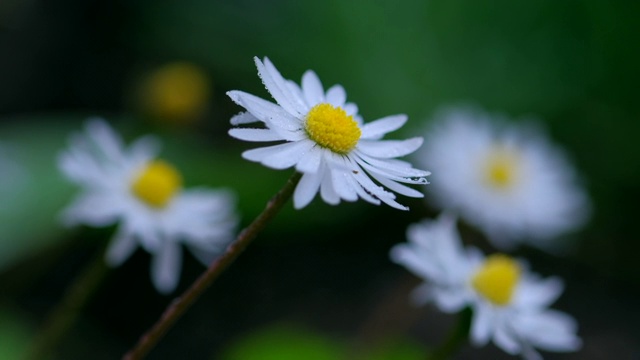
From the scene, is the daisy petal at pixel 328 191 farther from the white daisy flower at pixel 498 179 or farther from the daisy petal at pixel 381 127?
the white daisy flower at pixel 498 179

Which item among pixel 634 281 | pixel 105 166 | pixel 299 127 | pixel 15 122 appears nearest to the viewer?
pixel 299 127

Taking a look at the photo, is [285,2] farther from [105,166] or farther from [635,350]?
[105,166]

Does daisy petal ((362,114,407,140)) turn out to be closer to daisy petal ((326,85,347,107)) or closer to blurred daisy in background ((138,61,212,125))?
daisy petal ((326,85,347,107))

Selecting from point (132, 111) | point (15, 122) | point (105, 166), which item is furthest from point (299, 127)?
point (132, 111)

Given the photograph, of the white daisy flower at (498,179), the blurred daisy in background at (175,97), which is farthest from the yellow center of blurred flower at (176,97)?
the white daisy flower at (498,179)

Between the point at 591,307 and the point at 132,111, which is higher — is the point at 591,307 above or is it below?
above
